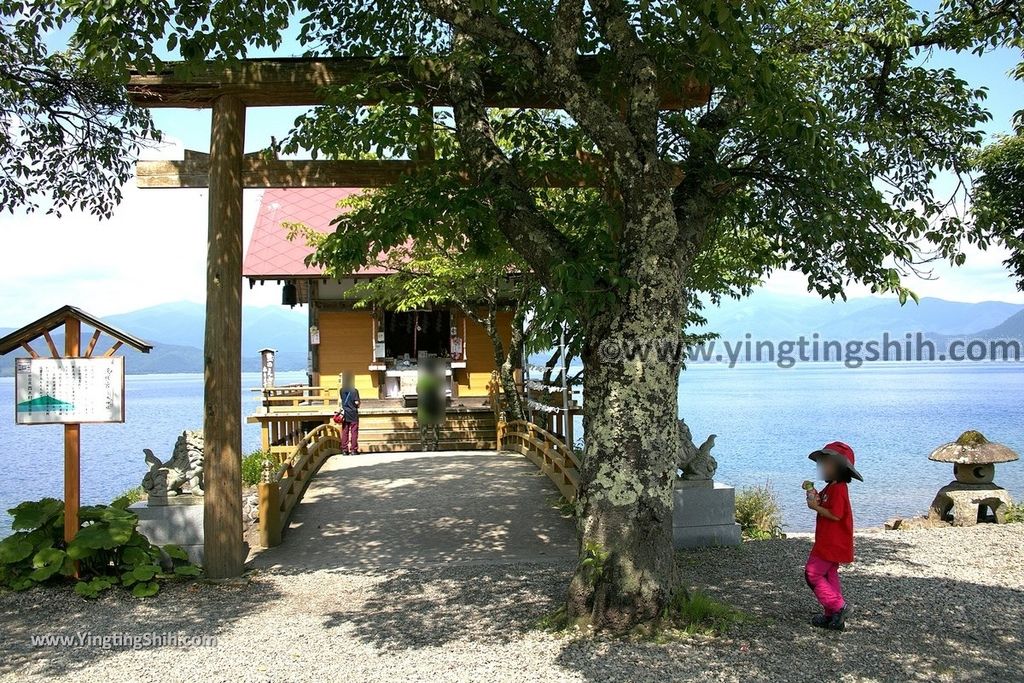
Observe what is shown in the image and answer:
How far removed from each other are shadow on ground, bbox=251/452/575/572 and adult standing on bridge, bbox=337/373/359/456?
6.34 feet

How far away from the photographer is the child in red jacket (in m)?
5.73

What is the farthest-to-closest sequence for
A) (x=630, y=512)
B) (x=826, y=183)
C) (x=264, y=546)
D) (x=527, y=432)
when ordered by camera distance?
(x=527, y=432) → (x=264, y=546) → (x=826, y=183) → (x=630, y=512)

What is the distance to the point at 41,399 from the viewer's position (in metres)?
7.89

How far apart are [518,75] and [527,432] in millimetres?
7884

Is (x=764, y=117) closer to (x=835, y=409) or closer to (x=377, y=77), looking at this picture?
(x=377, y=77)

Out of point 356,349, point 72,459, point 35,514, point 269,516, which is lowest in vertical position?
point 269,516

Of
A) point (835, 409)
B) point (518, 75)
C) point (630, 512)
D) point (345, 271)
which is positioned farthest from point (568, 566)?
point (835, 409)

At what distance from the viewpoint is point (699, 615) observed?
5.95 m

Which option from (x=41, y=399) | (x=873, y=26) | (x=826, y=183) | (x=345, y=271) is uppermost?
(x=873, y=26)

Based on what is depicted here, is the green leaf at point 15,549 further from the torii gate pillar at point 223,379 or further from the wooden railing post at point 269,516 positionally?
the wooden railing post at point 269,516

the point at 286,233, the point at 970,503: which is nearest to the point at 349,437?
the point at 286,233

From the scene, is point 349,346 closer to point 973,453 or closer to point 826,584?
point 973,453

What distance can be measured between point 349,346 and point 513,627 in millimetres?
15796

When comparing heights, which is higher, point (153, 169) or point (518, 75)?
point (518, 75)
